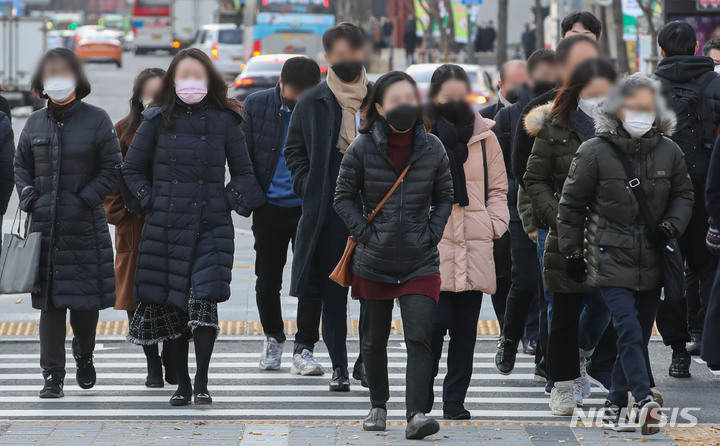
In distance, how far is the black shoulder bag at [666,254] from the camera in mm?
6391

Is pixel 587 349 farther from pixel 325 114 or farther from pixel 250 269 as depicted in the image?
pixel 250 269

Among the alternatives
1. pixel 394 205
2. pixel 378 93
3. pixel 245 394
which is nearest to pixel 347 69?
pixel 378 93

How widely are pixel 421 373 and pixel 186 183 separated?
167 centimetres

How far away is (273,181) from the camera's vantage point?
322 inches

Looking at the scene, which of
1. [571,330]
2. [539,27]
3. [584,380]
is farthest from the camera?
[539,27]

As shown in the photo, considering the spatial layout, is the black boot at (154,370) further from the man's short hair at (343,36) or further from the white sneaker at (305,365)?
the man's short hair at (343,36)

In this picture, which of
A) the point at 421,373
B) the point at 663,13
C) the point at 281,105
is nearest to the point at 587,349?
the point at 421,373

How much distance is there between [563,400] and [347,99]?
206cm

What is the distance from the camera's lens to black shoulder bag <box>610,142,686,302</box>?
6391mm

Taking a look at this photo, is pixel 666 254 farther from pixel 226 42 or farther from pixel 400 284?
pixel 226 42

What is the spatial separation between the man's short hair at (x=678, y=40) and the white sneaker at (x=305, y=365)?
2860 millimetres

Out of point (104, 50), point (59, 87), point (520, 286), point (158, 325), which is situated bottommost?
point (158, 325)

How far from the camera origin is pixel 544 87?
7605 millimetres

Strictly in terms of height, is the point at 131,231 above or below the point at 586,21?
below
